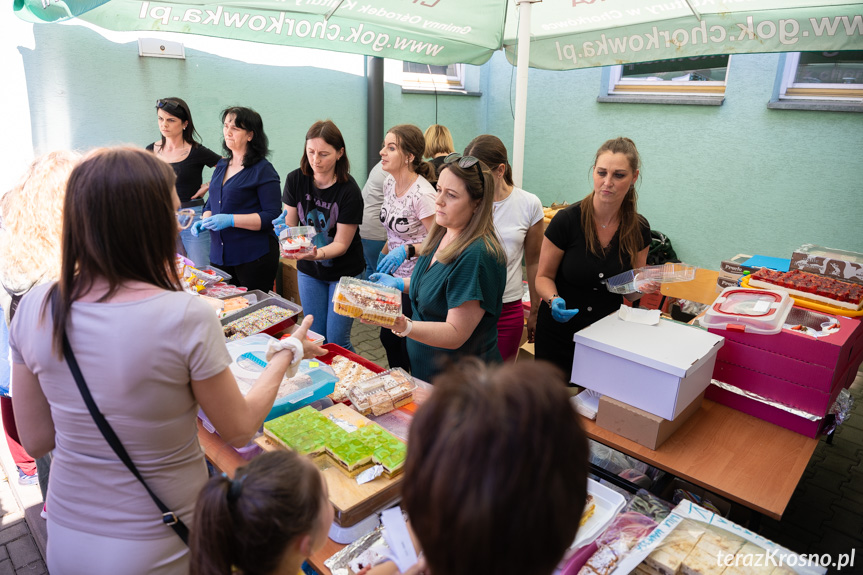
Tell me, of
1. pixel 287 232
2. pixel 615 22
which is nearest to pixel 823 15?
pixel 615 22

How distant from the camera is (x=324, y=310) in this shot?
138 inches

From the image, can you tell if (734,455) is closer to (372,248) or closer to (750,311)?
(750,311)

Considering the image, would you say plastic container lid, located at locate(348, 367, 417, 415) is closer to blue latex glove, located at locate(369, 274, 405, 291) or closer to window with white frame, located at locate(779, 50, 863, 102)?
blue latex glove, located at locate(369, 274, 405, 291)

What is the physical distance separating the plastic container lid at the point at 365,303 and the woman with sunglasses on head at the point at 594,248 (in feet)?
3.09

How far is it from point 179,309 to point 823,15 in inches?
126

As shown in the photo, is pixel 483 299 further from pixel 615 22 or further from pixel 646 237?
pixel 615 22

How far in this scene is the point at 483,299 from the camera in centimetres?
205

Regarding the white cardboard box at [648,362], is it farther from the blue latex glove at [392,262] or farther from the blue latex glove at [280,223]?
the blue latex glove at [280,223]

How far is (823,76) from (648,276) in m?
4.32

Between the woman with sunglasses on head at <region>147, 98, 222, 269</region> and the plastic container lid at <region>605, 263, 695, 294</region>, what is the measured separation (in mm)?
2969

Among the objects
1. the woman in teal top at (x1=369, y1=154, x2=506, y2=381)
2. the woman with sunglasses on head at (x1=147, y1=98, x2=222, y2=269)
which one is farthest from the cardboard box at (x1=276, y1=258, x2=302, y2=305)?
the woman in teal top at (x1=369, y1=154, x2=506, y2=381)

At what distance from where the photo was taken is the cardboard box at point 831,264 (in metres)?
2.78

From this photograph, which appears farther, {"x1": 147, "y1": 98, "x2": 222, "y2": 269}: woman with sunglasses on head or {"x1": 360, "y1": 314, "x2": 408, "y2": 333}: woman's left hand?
{"x1": 147, "y1": 98, "x2": 222, "y2": 269}: woman with sunglasses on head

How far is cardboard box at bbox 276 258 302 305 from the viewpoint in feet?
18.0
